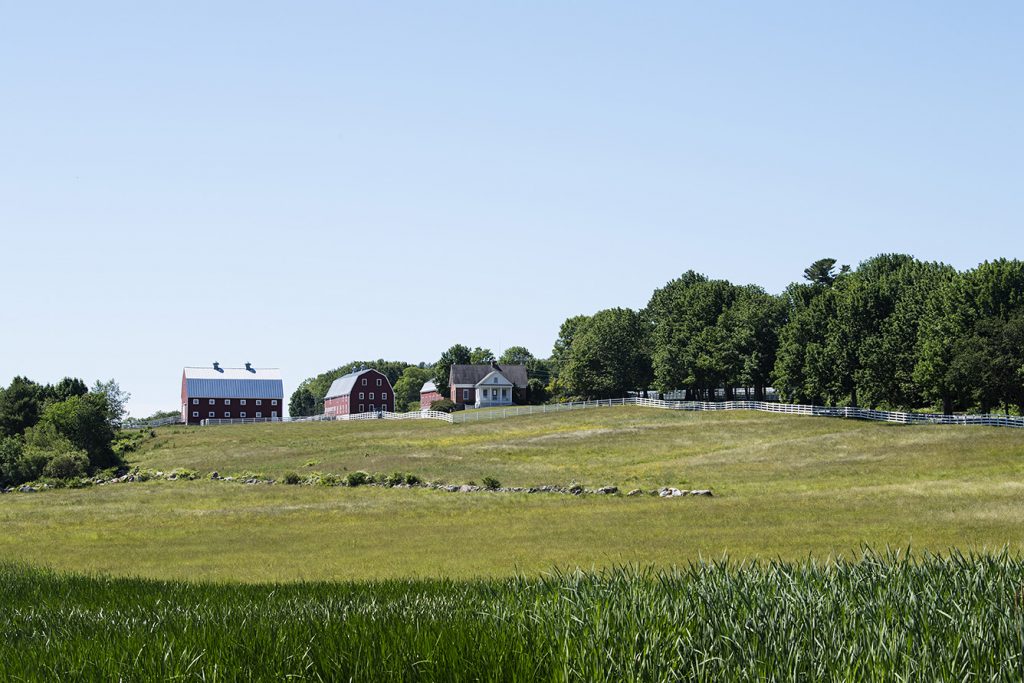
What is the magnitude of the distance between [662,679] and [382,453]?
2922 inches

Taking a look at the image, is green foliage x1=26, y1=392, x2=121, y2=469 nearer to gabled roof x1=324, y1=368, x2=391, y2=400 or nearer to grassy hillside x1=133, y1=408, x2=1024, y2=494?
grassy hillside x1=133, y1=408, x2=1024, y2=494

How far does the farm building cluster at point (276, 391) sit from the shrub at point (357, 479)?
102506mm

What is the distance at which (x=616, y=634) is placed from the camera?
29.5ft

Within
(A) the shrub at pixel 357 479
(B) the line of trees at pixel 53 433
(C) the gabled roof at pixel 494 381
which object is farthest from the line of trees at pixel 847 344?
(B) the line of trees at pixel 53 433

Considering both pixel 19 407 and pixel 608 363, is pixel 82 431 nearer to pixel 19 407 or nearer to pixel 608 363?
pixel 19 407

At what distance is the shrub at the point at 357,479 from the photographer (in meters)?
60.0

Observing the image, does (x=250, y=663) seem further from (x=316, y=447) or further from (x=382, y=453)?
(x=316, y=447)

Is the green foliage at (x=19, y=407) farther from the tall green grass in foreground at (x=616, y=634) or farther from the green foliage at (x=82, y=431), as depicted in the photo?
the tall green grass in foreground at (x=616, y=634)

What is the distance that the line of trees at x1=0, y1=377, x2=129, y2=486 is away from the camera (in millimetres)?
79750

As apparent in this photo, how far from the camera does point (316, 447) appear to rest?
90.6m

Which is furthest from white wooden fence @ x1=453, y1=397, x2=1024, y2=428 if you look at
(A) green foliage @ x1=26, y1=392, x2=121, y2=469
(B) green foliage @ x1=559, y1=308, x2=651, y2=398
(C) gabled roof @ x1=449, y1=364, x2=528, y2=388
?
(C) gabled roof @ x1=449, y1=364, x2=528, y2=388

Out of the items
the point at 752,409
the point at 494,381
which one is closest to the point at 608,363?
the point at 494,381

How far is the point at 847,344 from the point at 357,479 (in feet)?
187

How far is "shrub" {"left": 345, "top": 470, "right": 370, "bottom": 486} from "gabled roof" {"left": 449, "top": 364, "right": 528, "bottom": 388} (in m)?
117
